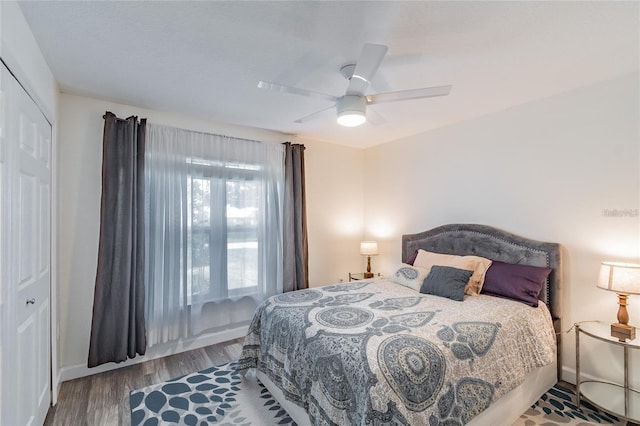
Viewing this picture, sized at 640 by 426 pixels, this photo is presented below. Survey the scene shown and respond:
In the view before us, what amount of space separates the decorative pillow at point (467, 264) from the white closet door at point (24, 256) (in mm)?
3192

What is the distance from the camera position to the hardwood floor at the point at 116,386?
7.09ft

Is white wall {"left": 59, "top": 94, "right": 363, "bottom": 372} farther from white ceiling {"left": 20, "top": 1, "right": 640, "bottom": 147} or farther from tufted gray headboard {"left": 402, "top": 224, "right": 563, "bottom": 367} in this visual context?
tufted gray headboard {"left": 402, "top": 224, "right": 563, "bottom": 367}

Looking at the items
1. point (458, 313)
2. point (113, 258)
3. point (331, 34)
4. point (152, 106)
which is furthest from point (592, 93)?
point (113, 258)

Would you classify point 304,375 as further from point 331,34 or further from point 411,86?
point 411,86

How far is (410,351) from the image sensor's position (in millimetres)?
1680

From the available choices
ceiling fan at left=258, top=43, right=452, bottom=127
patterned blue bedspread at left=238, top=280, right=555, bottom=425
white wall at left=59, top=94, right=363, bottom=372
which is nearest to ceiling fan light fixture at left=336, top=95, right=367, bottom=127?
ceiling fan at left=258, top=43, right=452, bottom=127

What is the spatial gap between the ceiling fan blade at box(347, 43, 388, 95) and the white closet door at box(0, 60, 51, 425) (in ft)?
5.79

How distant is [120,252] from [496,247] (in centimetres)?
371

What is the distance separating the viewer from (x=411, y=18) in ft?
5.33

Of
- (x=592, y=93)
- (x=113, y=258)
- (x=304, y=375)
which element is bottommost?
(x=304, y=375)

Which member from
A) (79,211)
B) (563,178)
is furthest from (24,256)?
(563,178)

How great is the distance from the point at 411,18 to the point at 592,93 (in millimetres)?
2005

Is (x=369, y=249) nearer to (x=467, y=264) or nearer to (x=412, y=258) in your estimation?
(x=412, y=258)

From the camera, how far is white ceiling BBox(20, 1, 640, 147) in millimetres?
1579
